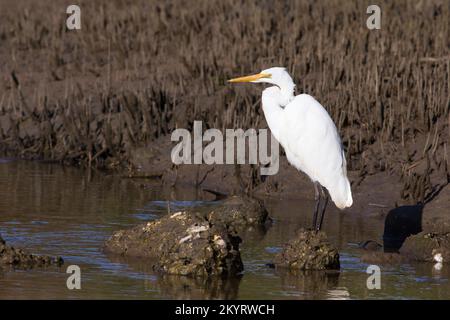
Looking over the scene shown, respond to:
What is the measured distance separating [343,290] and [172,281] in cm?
111

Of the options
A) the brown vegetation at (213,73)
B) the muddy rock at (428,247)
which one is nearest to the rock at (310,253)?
the muddy rock at (428,247)

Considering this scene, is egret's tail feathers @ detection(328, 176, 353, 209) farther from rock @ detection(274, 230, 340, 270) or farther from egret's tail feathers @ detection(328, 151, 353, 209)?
rock @ detection(274, 230, 340, 270)

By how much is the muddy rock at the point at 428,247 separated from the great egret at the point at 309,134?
58 centimetres

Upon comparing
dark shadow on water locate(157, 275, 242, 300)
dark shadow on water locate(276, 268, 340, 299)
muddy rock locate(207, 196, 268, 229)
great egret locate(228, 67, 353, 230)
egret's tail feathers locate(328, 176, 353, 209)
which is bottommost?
dark shadow on water locate(276, 268, 340, 299)

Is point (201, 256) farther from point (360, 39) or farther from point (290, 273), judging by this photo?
point (360, 39)

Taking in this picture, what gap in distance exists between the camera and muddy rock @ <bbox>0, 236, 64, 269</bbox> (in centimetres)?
784

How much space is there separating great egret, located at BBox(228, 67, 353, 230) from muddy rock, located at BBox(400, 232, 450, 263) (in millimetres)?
582

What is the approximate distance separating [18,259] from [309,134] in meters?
2.61

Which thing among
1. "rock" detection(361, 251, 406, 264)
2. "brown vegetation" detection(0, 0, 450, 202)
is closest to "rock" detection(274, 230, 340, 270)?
"rock" detection(361, 251, 406, 264)

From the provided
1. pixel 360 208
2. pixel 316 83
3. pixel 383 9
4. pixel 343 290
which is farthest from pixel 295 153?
pixel 383 9

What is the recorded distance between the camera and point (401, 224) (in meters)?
9.62

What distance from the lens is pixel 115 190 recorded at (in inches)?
448

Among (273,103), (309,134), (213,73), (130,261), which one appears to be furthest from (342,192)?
(213,73)

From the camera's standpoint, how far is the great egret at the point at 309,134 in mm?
9070
